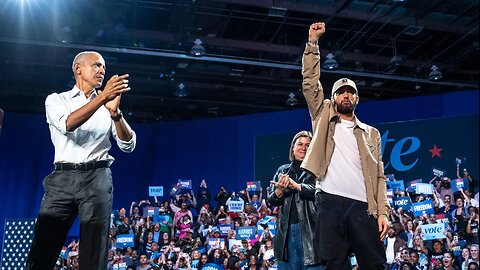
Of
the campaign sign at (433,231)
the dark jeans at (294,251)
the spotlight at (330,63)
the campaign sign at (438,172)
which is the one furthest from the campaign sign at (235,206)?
the dark jeans at (294,251)

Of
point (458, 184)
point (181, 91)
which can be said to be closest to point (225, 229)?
point (458, 184)

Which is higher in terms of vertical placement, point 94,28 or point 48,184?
point 94,28

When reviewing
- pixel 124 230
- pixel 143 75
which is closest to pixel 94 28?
pixel 143 75

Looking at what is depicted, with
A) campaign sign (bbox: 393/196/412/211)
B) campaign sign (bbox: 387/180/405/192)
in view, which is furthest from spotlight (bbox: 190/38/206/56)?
campaign sign (bbox: 393/196/412/211)

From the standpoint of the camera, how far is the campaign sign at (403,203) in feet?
29.0

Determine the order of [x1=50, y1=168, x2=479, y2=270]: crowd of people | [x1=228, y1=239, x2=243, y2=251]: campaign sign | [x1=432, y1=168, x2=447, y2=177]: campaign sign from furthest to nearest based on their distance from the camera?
1. [x1=432, y1=168, x2=447, y2=177]: campaign sign
2. [x1=228, y1=239, x2=243, y2=251]: campaign sign
3. [x1=50, y1=168, x2=479, y2=270]: crowd of people

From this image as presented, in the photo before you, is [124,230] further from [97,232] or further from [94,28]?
[97,232]

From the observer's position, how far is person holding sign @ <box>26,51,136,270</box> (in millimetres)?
2090

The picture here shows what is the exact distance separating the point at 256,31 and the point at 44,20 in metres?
4.41

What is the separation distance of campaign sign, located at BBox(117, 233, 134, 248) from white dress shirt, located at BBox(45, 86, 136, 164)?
7617 mm

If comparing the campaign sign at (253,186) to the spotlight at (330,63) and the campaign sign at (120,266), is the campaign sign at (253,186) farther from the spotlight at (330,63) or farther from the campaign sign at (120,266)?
the campaign sign at (120,266)

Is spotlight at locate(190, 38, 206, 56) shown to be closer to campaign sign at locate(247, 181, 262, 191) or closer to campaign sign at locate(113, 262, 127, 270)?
campaign sign at locate(247, 181, 262, 191)

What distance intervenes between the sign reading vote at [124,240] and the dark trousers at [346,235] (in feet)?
24.9

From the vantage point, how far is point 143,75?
13.1 m
